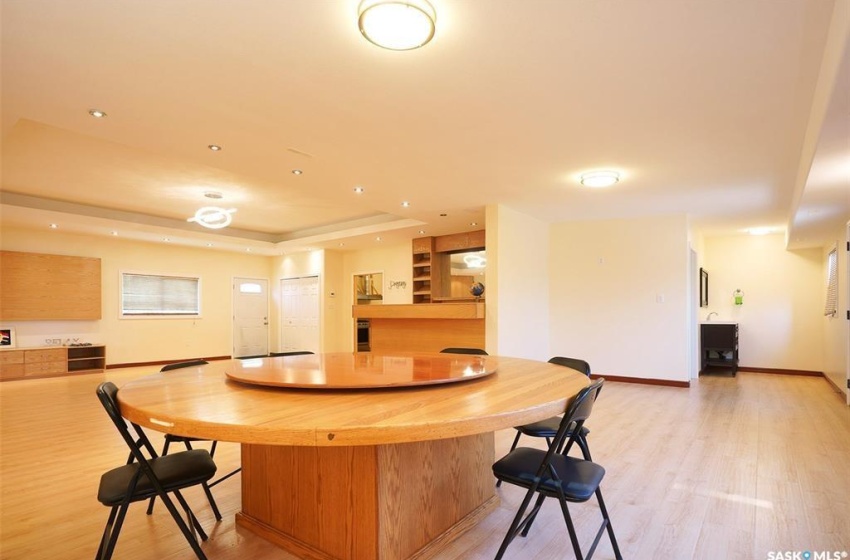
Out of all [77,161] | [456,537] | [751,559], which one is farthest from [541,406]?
[77,161]

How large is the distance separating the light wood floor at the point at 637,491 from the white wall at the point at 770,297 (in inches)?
120

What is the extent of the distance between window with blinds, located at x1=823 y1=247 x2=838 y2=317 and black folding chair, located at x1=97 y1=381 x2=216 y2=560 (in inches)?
295

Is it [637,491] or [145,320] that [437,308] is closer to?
[637,491]

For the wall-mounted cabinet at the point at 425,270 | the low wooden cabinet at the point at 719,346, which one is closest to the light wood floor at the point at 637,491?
the low wooden cabinet at the point at 719,346

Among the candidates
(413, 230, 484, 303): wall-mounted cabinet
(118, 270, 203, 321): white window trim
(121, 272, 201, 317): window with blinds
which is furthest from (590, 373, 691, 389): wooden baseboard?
(121, 272, 201, 317): window with blinds

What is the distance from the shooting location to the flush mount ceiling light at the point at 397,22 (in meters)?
1.85

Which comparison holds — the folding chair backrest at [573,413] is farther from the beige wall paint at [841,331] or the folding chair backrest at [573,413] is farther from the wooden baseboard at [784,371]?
the wooden baseboard at [784,371]

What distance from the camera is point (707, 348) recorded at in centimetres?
741

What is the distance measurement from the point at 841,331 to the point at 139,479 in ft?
23.9

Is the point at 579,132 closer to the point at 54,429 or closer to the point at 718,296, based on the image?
the point at 54,429

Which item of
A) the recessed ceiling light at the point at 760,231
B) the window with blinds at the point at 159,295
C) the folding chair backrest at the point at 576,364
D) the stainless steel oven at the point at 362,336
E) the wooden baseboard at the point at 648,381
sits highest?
the recessed ceiling light at the point at 760,231

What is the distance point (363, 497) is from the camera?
1.76m

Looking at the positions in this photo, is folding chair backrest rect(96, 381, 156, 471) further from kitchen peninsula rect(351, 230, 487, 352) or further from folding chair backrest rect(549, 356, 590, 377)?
kitchen peninsula rect(351, 230, 487, 352)

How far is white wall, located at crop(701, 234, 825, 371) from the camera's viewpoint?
7.25 m
